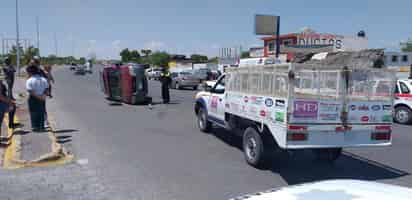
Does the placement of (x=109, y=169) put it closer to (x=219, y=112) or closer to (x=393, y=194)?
(x=219, y=112)

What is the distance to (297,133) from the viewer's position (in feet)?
17.7

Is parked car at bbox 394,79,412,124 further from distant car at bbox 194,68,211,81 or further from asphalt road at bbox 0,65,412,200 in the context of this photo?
distant car at bbox 194,68,211,81

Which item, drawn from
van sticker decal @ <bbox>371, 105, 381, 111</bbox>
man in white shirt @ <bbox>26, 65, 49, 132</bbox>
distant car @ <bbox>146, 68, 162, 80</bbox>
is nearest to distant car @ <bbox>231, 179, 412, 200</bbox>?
van sticker decal @ <bbox>371, 105, 381, 111</bbox>

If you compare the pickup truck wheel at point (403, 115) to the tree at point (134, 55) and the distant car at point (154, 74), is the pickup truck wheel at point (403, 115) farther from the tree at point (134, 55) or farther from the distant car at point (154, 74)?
the tree at point (134, 55)

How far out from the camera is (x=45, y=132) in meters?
8.43

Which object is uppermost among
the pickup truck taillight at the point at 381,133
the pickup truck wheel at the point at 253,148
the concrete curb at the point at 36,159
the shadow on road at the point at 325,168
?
the pickup truck taillight at the point at 381,133

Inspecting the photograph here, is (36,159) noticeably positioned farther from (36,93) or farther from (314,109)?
(314,109)

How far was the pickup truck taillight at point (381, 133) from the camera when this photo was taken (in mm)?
5871

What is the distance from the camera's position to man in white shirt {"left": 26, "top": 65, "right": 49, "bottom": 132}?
8.17 meters

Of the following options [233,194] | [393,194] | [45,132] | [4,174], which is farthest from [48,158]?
[393,194]

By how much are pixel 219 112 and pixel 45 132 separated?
4090mm

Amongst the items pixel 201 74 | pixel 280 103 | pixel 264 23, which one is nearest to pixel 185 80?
pixel 201 74

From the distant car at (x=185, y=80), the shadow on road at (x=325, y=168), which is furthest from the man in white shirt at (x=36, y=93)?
the distant car at (x=185, y=80)

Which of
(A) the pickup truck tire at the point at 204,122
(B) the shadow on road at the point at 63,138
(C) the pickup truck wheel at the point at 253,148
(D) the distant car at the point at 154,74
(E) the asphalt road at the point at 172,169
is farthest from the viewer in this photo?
(D) the distant car at the point at 154,74
